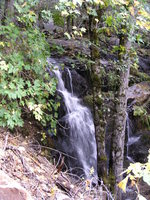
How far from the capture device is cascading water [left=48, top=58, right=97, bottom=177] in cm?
743

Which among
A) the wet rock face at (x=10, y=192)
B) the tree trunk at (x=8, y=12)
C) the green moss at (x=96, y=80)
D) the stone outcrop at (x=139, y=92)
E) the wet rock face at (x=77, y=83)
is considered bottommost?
the stone outcrop at (x=139, y=92)

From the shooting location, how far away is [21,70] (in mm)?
4934

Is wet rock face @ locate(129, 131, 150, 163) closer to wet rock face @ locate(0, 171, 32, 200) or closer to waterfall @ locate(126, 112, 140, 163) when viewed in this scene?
waterfall @ locate(126, 112, 140, 163)

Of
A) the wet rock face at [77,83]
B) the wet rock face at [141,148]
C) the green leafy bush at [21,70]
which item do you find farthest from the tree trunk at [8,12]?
the wet rock face at [141,148]

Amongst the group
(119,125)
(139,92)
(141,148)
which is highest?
(119,125)

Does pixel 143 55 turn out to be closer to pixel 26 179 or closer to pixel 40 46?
Result: pixel 40 46

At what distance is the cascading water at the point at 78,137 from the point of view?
7434mm

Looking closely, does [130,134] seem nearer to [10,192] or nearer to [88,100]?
[88,100]

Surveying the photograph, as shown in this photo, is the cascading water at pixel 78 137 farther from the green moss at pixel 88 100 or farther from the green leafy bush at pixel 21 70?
the green leafy bush at pixel 21 70

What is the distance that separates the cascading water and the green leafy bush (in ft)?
7.25

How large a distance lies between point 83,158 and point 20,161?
4.22 meters

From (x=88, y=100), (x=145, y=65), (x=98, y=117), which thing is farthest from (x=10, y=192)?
(x=145, y=65)

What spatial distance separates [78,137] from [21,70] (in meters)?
3.59

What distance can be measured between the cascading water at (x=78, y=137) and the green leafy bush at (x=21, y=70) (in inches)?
87.0
